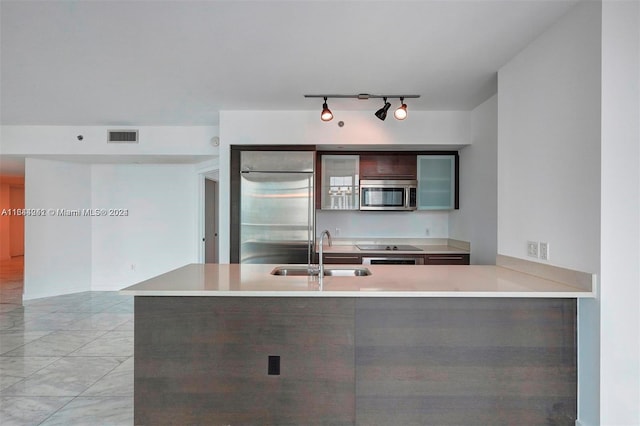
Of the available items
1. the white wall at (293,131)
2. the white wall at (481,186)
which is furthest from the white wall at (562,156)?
the white wall at (293,131)

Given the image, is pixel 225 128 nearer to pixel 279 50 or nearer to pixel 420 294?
pixel 279 50

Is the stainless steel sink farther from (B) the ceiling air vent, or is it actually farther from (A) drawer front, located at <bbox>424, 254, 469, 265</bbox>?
(B) the ceiling air vent

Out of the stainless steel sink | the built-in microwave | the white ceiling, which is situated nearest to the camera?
the white ceiling

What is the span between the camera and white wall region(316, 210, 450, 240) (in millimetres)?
4836

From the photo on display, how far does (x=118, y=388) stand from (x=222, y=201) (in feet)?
6.77

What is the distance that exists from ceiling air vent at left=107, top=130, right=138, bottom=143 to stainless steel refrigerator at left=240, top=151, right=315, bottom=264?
5.67ft

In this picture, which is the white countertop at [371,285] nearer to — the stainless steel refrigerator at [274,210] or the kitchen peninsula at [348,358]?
the kitchen peninsula at [348,358]

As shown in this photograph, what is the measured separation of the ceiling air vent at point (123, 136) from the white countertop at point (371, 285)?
293 cm

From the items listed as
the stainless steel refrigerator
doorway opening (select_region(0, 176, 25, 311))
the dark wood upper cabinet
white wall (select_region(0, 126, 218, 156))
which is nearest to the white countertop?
the stainless steel refrigerator

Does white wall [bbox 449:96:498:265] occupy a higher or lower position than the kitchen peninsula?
higher

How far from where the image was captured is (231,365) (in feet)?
6.58

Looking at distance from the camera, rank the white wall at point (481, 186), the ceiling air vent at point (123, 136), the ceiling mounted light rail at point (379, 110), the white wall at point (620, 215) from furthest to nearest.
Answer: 1. the ceiling air vent at point (123, 136)
2. the white wall at point (481, 186)
3. the ceiling mounted light rail at point (379, 110)
4. the white wall at point (620, 215)

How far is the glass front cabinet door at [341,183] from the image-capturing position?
4402 mm

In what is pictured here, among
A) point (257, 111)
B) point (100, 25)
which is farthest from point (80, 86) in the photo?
point (257, 111)
